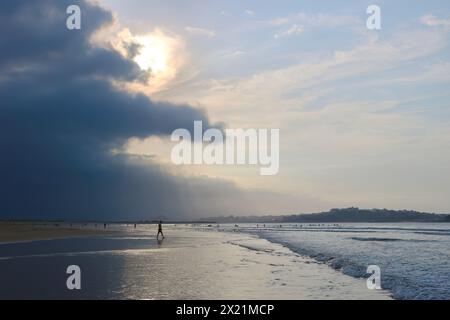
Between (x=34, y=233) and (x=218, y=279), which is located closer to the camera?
(x=218, y=279)

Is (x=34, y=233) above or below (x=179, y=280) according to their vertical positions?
below

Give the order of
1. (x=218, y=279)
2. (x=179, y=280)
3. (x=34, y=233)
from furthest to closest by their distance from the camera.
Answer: (x=34, y=233)
(x=218, y=279)
(x=179, y=280)

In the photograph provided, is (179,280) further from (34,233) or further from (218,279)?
Result: (34,233)

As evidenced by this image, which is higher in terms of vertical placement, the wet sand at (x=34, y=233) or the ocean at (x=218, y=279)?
the ocean at (x=218, y=279)

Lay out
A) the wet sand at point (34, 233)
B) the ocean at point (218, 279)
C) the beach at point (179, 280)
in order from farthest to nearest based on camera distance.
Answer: the wet sand at point (34, 233) < the ocean at point (218, 279) < the beach at point (179, 280)

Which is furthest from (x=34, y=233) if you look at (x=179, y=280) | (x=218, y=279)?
(x=218, y=279)

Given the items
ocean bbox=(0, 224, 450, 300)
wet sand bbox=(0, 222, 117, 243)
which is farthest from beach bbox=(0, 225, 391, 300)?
wet sand bbox=(0, 222, 117, 243)

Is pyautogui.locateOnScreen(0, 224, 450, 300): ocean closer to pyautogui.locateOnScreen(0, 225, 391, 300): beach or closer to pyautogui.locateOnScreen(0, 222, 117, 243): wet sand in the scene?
pyautogui.locateOnScreen(0, 225, 391, 300): beach

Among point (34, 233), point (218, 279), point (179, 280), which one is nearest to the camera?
point (179, 280)

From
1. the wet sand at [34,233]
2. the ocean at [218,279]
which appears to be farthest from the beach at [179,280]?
the wet sand at [34,233]

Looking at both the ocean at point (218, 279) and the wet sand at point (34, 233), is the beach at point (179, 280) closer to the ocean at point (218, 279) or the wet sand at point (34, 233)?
the ocean at point (218, 279)

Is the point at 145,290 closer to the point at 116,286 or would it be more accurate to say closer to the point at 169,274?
the point at 116,286

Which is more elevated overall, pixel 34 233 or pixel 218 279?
pixel 218 279

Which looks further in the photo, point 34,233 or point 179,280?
point 34,233
